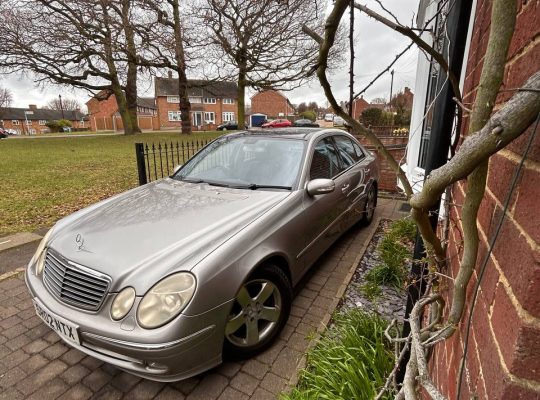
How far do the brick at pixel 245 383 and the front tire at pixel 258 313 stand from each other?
0.13 metres

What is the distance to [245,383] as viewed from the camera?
219cm

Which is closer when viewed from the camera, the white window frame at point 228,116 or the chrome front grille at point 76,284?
the chrome front grille at point 76,284

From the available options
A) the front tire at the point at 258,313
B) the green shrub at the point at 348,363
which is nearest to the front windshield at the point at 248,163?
the front tire at the point at 258,313

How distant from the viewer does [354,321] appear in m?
2.47

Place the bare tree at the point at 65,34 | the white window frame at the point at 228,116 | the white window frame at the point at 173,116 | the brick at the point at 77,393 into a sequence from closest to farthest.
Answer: the brick at the point at 77,393
the bare tree at the point at 65,34
the white window frame at the point at 173,116
the white window frame at the point at 228,116

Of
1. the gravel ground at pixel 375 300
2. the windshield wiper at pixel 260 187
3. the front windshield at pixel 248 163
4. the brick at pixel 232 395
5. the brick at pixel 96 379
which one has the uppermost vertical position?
the front windshield at pixel 248 163

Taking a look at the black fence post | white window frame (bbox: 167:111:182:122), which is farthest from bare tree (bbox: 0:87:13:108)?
the black fence post

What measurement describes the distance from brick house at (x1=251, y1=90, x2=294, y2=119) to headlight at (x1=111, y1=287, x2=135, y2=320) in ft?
198

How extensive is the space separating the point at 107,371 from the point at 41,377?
0.45 meters

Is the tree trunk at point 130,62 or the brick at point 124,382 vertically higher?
the tree trunk at point 130,62

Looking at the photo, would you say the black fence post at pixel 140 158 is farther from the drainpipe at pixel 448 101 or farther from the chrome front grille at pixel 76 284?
the drainpipe at pixel 448 101

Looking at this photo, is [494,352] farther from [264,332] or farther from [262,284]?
[264,332]

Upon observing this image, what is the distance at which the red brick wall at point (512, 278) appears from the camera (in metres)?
0.59

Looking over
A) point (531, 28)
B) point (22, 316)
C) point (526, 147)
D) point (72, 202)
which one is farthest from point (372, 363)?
point (72, 202)
